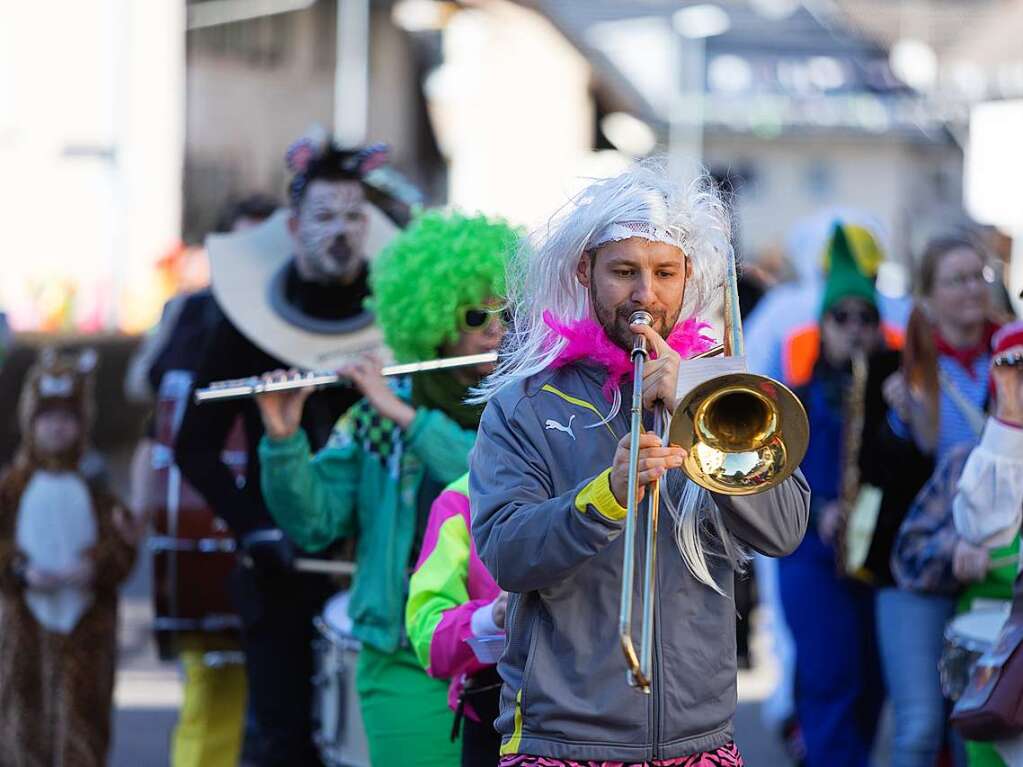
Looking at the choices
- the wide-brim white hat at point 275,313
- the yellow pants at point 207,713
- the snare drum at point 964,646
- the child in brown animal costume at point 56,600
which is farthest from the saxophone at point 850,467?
the child in brown animal costume at point 56,600

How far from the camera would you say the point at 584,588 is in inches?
143

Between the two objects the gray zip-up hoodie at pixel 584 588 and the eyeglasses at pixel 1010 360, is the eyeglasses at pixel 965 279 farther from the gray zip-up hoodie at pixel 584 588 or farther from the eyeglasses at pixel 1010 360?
the gray zip-up hoodie at pixel 584 588

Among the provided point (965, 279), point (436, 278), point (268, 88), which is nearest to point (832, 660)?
point (965, 279)

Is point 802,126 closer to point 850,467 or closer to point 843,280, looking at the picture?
point 843,280

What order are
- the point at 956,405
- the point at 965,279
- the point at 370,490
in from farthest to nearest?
the point at 965,279, the point at 956,405, the point at 370,490

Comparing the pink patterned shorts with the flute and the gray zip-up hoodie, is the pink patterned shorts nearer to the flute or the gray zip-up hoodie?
the gray zip-up hoodie

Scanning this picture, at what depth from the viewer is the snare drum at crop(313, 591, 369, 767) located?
18.0ft

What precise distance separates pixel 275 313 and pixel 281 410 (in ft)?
3.75

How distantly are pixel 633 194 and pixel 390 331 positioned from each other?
75.2 inches

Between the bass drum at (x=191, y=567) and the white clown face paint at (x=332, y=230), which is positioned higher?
the white clown face paint at (x=332, y=230)

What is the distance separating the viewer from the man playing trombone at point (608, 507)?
140 inches

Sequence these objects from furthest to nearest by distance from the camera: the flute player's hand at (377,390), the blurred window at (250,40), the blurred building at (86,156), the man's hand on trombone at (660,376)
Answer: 1. the blurred window at (250,40)
2. the blurred building at (86,156)
3. the flute player's hand at (377,390)
4. the man's hand on trombone at (660,376)

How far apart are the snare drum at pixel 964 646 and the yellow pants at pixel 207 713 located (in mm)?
2850

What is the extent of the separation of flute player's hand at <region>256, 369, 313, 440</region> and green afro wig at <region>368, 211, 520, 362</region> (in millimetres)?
324
